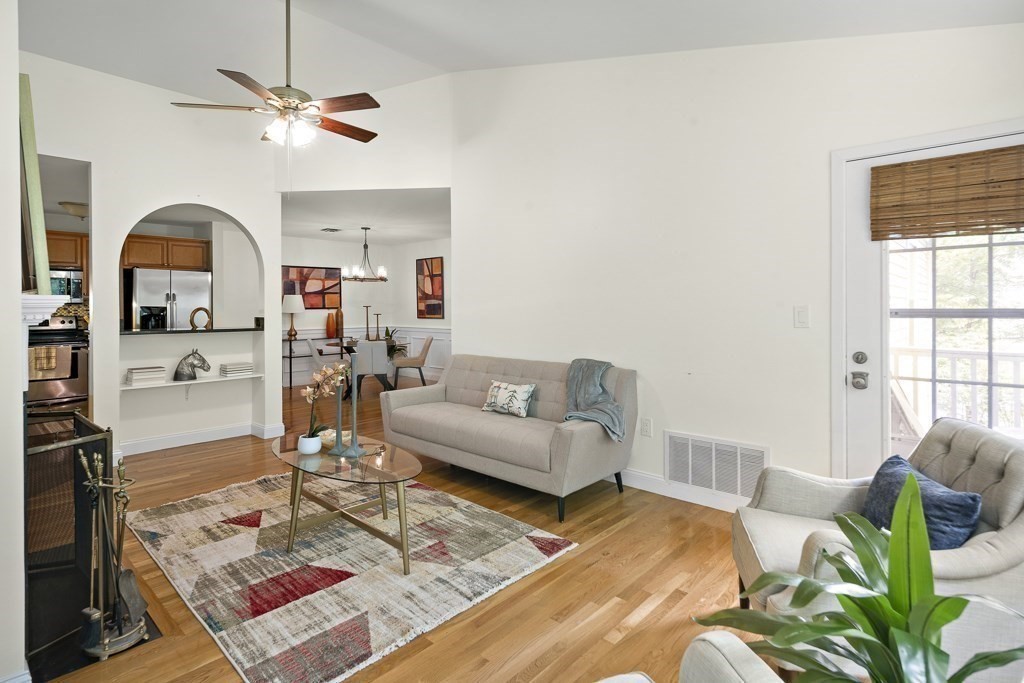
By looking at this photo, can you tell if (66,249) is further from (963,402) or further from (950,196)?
(963,402)

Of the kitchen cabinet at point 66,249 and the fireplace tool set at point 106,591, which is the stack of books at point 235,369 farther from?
the fireplace tool set at point 106,591

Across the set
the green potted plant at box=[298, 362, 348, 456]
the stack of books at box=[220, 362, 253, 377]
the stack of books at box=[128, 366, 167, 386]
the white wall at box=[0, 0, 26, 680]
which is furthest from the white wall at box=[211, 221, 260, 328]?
the white wall at box=[0, 0, 26, 680]

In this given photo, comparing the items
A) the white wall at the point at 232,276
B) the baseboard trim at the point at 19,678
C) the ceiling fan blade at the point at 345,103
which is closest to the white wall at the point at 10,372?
the baseboard trim at the point at 19,678

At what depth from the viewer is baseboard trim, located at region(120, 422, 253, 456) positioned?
15.4 feet

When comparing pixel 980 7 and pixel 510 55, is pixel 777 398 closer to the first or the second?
pixel 980 7

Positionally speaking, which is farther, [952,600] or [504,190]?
[504,190]

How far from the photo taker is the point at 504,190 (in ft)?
14.8

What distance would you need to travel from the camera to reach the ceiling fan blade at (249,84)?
107 inches

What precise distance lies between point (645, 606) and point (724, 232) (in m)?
2.20

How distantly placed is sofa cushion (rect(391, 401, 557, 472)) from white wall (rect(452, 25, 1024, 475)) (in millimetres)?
739

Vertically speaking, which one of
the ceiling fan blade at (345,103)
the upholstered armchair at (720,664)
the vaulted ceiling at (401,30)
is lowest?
the upholstered armchair at (720,664)

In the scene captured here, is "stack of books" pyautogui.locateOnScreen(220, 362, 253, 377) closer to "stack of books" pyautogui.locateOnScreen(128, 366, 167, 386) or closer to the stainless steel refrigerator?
"stack of books" pyautogui.locateOnScreen(128, 366, 167, 386)

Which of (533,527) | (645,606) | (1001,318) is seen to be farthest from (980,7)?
(533,527)

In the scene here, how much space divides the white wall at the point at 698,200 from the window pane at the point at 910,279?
0.31 meters
